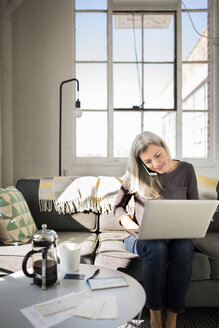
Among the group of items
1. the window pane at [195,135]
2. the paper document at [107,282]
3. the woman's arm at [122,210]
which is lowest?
the paper document at [107,282]

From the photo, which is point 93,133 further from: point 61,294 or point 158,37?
point 61,294

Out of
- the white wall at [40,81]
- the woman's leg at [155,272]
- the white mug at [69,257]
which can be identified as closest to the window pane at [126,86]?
the white wall at [40,81]

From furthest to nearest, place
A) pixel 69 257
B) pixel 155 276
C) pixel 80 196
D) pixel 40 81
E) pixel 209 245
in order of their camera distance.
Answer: pixel 40 81, pixel 80 196, pixel 209 245, pixel 155 276, pixel 69 257

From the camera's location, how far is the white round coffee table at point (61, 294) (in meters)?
0.88

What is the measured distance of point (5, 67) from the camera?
126 inches

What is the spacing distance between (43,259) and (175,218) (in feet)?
2.01

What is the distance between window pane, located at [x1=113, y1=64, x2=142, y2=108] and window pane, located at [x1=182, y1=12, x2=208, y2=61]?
25.6 inches

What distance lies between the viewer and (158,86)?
349 centimetres

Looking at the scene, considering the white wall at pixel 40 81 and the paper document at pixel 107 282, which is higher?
the white wall at pixel 40 81

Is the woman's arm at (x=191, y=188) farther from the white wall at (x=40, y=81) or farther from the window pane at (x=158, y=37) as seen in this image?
the window pane at (x=158, y=37)

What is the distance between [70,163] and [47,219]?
1157 millimetres

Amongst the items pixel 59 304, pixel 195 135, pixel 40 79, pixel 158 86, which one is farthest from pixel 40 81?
pixel 59 304

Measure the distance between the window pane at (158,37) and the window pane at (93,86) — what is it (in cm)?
58

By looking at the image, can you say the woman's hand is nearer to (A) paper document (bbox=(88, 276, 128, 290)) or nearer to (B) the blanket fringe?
(A) paper document (bbox=(88, 276, 128, 290))
